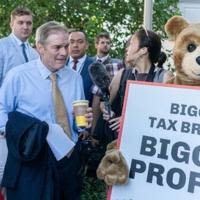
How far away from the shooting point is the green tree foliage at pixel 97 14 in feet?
26.4

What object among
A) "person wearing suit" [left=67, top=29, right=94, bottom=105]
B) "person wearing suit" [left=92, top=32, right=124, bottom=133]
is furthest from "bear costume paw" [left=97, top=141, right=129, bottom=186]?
"person wearing suit" [left=67, top=29, right=94, bottom=105]

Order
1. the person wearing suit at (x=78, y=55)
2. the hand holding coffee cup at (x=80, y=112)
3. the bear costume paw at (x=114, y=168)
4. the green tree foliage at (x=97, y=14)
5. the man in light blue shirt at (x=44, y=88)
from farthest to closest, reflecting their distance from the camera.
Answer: the green tree foliage at (x=97, y=14) → the person wearing suit at (x=78, y=55) → the man in light blue shirt at (x=44, y=88) → the hand holding coffee cup at (x=80, y=112) → the bear costume paw at (x=114, y=168)

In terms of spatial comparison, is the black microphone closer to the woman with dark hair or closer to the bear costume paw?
the woman with dark hair

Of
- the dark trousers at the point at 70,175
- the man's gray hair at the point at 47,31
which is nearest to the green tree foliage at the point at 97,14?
the man's gray hair at the point at 47,31

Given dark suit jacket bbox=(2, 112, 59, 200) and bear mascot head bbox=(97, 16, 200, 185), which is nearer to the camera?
bear mascot head bbox=(97, 16, 200, 185)

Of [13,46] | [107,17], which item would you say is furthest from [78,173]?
[107,17]

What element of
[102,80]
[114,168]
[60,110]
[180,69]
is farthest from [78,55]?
[114,168]

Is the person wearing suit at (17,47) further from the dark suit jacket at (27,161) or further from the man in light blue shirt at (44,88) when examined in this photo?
the dark suit jacket at (27,161)

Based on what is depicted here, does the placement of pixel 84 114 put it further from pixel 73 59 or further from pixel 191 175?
pixel 73 59

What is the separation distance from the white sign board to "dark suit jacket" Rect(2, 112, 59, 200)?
550 millimetres

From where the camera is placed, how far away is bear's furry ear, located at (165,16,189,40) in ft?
11.4

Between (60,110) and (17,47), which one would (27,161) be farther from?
(17,47)

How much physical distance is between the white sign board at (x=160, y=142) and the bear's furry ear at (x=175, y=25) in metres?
0.47

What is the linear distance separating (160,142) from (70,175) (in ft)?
2.80
